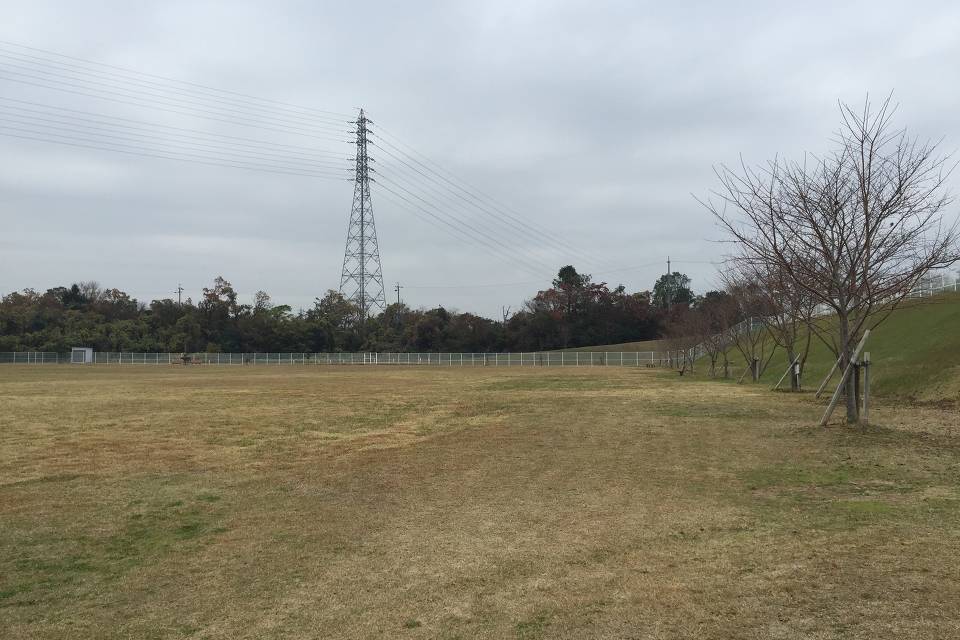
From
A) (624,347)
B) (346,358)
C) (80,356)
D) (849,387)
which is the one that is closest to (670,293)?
(624,347)

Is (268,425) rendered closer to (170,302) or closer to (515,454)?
(515,454)

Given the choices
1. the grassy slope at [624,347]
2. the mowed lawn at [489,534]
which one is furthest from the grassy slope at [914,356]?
the grassy slope at [624,347]

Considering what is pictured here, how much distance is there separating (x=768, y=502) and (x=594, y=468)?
109 inches

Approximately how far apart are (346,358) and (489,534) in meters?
90.5

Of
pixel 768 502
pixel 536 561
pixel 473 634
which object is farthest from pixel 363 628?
pixel 768 502

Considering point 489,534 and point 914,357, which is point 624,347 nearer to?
point 914,357

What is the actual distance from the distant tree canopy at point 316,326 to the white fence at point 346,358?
3691 mm

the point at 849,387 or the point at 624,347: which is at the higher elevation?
the point at 624,347

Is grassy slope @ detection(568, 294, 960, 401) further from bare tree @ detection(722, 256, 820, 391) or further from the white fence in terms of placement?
the white fence

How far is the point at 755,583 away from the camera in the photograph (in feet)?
14.8

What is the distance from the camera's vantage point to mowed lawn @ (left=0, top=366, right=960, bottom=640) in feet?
13.6

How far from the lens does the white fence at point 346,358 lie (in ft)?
282

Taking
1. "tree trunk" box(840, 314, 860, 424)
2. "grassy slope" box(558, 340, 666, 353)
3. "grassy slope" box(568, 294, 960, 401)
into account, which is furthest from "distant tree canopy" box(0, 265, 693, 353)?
"tree trunk" box(840, 314, 860, 424)

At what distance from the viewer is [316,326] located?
10031cm
